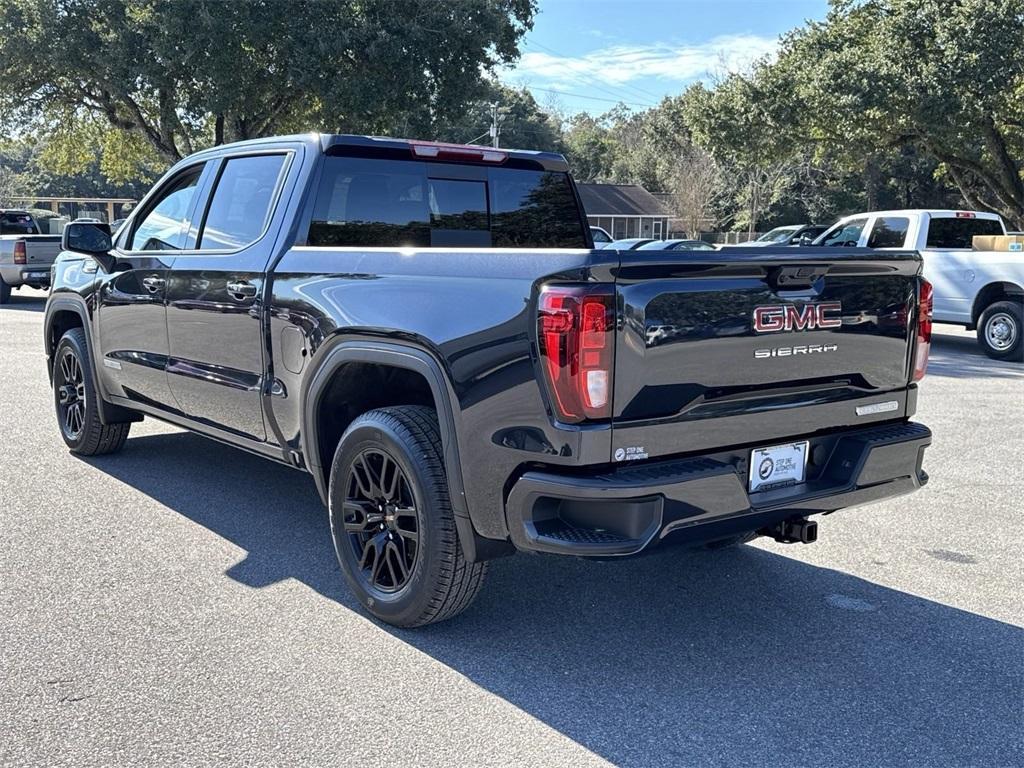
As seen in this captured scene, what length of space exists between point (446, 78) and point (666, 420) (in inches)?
797

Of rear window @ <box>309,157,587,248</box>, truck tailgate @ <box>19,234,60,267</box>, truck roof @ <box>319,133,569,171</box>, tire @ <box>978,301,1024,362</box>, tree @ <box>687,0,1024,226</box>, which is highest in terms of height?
tree @ <box>687,0,1024,226</box>

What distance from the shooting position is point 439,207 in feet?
16.3

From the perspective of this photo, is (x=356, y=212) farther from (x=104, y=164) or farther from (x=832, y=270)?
(x=104, y=164)

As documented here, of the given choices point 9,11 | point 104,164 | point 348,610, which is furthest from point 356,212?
point 104,164

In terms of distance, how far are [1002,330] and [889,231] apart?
2194 mm

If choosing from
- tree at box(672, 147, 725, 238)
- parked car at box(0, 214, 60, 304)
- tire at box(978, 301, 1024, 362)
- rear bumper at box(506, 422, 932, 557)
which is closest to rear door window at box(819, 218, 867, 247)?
tire at box(978, 301, 1024, 362)

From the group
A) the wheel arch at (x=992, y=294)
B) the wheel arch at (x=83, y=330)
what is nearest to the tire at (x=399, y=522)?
the wheel arch at (x=83, y=330)

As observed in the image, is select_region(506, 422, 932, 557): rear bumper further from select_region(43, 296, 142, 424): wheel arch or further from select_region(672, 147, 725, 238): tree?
select_region(672, 147, 725, 238): tree

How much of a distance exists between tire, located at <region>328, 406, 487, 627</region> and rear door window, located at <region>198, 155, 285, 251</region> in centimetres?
140

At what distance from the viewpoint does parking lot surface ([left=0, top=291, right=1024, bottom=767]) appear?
3.05 m

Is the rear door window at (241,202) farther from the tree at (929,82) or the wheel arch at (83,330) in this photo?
the tree at (929,82)

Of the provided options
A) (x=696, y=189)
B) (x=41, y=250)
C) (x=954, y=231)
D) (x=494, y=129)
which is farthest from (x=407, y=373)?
(x=696, y=189)

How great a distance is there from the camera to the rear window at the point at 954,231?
13.6 meters

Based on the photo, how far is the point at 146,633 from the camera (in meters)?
3.81
